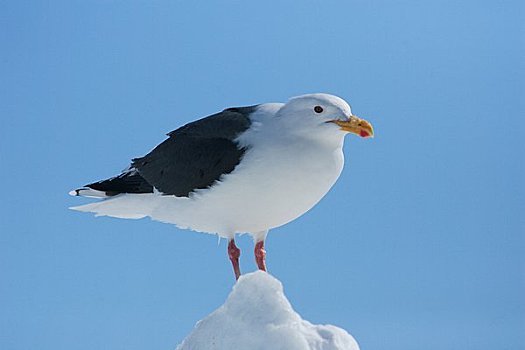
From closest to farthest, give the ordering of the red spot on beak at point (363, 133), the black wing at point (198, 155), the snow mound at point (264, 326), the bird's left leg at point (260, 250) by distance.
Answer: the snow mound at point (264, 326) < the red spot on beak at point (363, 133) < the black wing at point (198, 155) < the bird's left leg at point (260, 250)

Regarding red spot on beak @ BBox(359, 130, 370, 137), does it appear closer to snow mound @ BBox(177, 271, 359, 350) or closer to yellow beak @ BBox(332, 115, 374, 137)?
yellow beak @ BBox(332, 115, 374, 137)

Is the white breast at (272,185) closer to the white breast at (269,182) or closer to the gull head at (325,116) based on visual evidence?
the white breast at (269,182)

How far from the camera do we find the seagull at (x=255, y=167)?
19.5 ft

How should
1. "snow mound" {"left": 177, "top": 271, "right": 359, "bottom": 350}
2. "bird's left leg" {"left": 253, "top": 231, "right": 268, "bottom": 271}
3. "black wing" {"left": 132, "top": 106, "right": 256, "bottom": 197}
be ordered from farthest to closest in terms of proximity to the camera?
1. "bird's left leg" {"left": 253, "top": 231, "right": 268, "bottom": 271}
2. "black wing" {"left": 132, "top": 106, "right": 256, "bottom": 197}
3. "snow mound" {"left": 177, "top": 271, "right": 359, "bottom": 350}

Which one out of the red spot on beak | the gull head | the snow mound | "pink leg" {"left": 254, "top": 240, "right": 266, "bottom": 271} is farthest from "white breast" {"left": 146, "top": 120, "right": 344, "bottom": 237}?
the snow mound

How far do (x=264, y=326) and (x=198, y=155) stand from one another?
6.28 feet

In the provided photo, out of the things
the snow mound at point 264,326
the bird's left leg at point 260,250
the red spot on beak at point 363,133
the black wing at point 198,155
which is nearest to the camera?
the snow mound at point 264,326

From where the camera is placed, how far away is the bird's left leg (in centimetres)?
659

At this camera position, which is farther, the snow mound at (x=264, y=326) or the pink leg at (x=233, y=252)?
the pink leg at (x=233, y=252)

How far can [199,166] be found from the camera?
6.41m

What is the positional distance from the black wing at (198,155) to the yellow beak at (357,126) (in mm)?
805

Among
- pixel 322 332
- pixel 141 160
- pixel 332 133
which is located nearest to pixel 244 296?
pixel 322 332

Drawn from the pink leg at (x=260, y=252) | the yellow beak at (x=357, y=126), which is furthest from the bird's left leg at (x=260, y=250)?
the yellow beak at (x=357, y=126)

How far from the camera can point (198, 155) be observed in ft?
21.3
